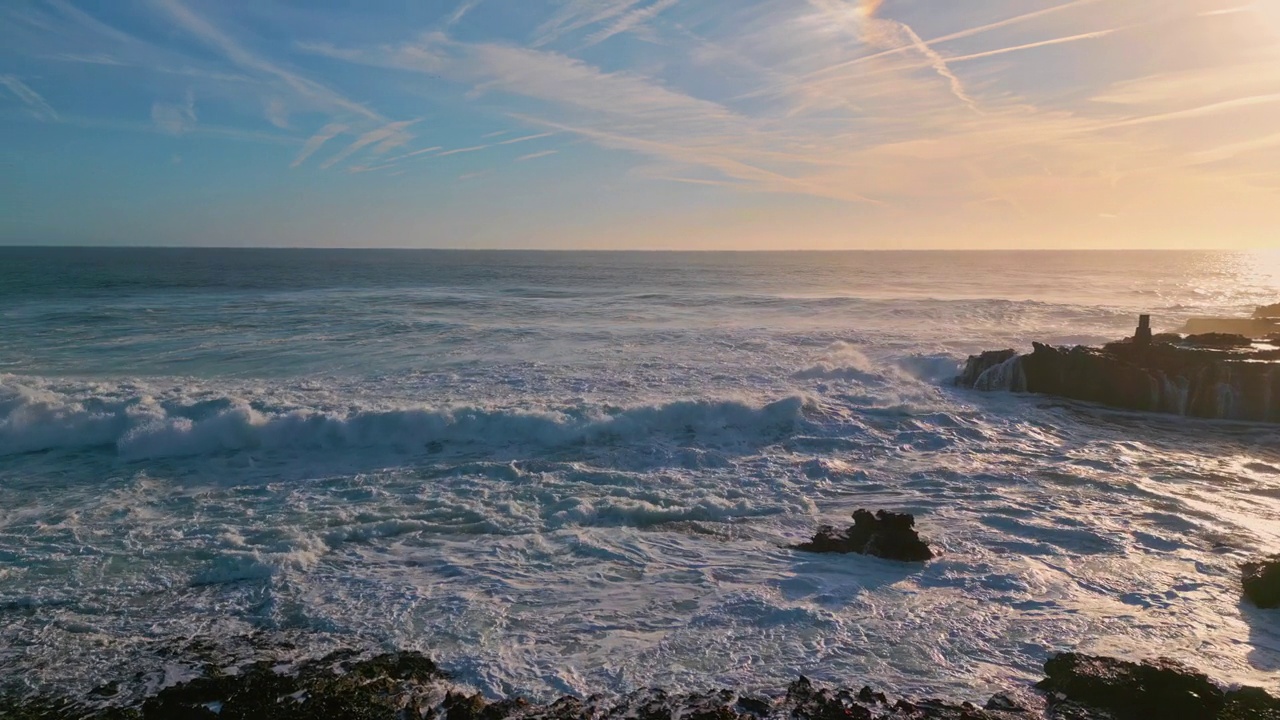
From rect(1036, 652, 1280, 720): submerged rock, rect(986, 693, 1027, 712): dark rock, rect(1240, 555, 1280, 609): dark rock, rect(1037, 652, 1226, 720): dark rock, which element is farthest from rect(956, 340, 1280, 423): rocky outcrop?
rect(986, 693, 1027, 712): dark rock

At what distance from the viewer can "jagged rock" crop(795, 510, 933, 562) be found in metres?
8.80

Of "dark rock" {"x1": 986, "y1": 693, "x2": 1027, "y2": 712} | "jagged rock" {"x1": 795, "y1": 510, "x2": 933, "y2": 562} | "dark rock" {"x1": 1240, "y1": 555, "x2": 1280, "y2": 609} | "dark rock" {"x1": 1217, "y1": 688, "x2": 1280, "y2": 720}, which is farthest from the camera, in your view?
"jagged rock" {"x1": 795, "y1": 510, "x2": 933, "y2": 562}

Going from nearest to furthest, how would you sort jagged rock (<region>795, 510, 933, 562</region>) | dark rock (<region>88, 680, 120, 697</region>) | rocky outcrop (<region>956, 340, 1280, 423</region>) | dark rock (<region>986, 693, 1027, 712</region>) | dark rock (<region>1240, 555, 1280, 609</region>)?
dark rock (<region>986, 693, 1027, 712</region>) < dark rock (<region>88, 680, 120, 697</region>) < dark rock (<region>1240, 555, 1280, 609</region>) < jagged rock (<region>795, 510, 933, 562</region>) < rocky outcrop (<region>956, 340, 1280, 423</region>)

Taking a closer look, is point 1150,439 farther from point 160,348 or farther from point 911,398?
point 160,348

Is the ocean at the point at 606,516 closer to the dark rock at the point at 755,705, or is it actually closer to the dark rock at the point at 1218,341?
the dark rock at the point at 755,705

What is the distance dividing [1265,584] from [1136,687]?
117 inches

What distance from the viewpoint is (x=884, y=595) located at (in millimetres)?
7891

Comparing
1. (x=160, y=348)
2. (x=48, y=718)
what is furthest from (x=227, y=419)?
(x=160, y=348)

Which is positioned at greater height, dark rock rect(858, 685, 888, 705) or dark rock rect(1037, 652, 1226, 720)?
dark rock rect(1037, 652, 1226, 720)

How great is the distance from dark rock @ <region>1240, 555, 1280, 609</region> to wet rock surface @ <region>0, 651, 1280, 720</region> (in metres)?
2.20

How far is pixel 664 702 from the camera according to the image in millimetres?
5973

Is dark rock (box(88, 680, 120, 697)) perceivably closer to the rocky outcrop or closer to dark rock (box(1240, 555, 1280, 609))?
dark rock (box(1240, 555, 1280, 609))

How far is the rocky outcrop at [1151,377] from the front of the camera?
16641mm

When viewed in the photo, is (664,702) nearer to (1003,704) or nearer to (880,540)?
(1003,704)
